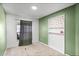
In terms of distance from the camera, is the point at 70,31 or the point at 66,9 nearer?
the point at 70,31

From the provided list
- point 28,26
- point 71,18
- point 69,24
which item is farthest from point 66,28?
point 28,26

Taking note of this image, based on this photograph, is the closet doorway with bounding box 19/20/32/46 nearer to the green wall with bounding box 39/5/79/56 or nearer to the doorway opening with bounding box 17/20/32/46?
the doorway opening with bounding box 17/20/32/46

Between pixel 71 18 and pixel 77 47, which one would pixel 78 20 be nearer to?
pixel 71 18

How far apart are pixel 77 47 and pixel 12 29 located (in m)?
3.70

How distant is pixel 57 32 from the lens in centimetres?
412

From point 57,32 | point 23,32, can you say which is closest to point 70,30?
point 57,32

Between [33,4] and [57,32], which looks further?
[57,32]

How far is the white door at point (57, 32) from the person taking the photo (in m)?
3.74

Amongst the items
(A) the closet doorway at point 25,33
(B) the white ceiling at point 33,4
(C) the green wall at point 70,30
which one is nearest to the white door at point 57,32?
(C) the green wall at point 70,30

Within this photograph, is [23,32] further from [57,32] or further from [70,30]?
[70,30]

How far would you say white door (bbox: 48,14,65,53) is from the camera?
147 inches

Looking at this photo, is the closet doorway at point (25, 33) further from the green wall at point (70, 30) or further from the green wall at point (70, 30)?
the green wall at point (70, 30)

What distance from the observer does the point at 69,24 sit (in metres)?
3.21

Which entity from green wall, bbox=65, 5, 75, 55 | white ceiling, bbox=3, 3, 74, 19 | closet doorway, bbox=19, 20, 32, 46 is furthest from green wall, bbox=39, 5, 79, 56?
closet doorway, bbox=19, 20, 32, 46
